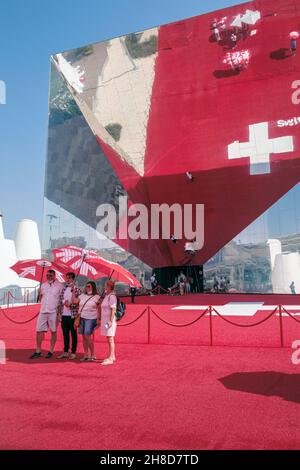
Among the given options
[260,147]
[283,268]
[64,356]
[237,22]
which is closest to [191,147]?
[260,147]

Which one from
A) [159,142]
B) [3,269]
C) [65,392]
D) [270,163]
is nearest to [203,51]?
[159,142]

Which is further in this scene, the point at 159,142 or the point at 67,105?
the point at 67,105

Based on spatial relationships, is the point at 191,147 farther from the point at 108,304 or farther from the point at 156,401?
the point at 156,401

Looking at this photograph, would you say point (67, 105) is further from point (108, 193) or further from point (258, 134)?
point (258, 134)

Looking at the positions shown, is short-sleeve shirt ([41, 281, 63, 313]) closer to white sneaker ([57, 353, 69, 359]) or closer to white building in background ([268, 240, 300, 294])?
white sneaker ([57, 353, 69, 359])

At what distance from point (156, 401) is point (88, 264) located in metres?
3.43

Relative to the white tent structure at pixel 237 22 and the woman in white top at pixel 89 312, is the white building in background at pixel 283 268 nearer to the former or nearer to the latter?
the white tent structure at pixel 237 22

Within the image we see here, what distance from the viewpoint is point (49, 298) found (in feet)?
22.4

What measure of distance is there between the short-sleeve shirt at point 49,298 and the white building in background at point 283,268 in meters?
16.4

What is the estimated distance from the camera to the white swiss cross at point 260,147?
20.6 m

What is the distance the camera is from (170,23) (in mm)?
23984

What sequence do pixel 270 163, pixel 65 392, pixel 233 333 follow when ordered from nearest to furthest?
pixel 65 392
pixel 233 333
pixel 270 163

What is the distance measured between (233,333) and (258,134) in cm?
1568

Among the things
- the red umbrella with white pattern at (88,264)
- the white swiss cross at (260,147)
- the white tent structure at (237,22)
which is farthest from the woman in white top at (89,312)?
the white tent structure at (237,22)
